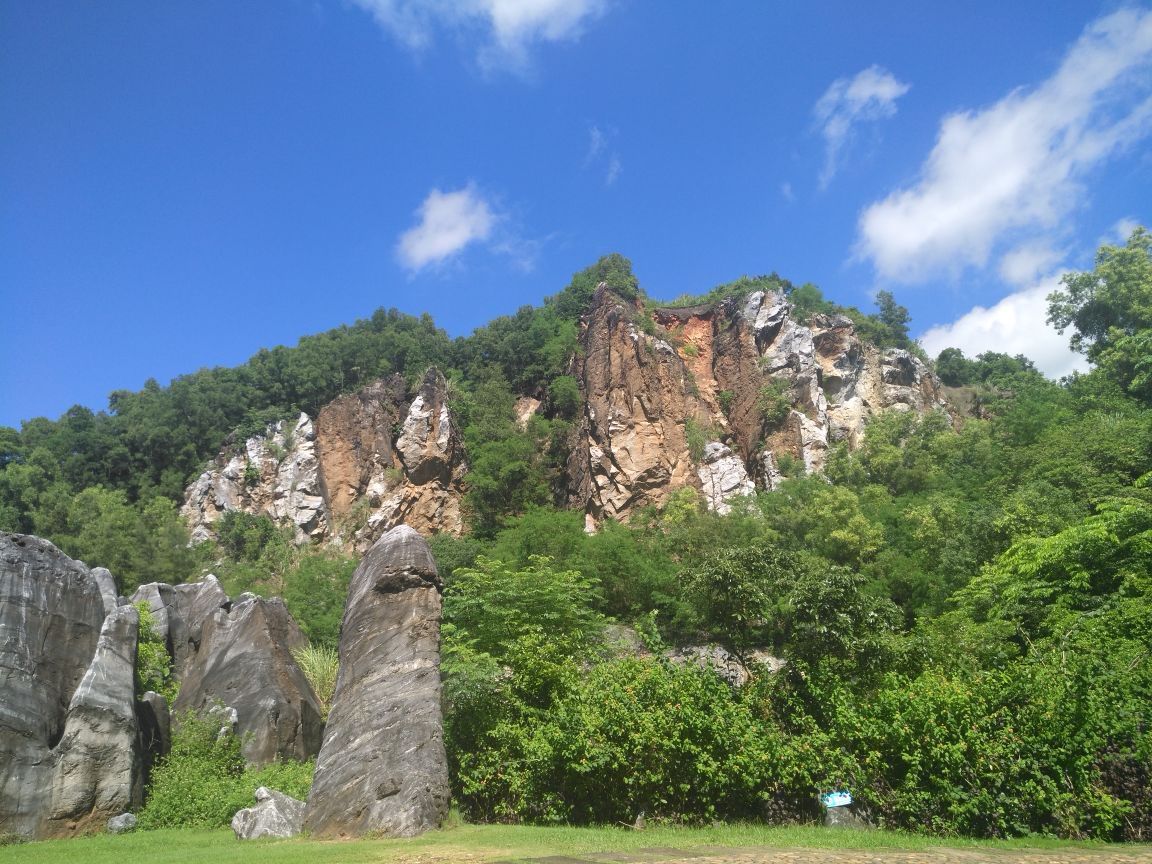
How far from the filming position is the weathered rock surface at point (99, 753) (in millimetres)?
14156

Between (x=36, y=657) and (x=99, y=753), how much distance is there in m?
2.36

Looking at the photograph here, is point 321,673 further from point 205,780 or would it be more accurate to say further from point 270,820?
point 270,820

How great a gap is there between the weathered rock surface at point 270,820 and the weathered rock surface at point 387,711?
1.09ft

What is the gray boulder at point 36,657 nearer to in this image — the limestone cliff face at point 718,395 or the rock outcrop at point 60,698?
the rock outcrop at point 60,698

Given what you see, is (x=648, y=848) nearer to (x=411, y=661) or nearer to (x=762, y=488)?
(x=411, y=661)

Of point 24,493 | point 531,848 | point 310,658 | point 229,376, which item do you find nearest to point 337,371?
point 229,376

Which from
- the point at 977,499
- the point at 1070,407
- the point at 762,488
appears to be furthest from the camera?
the point at 762,488

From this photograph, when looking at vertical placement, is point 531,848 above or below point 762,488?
below

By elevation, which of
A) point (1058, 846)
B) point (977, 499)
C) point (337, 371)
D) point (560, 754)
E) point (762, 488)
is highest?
point (337, 371)

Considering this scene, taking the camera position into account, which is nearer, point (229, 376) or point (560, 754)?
point (560, 754)

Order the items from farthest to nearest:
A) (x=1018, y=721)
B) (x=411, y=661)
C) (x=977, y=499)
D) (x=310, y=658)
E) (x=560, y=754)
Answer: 1. (x=977, y=499)
2. (x=310, y=658)
3. (x=411, y=661)
4. (x=560, y=754)
5. (x=1018, y=721)

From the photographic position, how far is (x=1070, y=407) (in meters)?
36.0

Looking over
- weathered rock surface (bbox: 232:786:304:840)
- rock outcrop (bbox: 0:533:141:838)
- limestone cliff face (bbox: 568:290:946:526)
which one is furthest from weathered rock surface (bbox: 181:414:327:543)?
weathered rock surface (bbox: 232:786:304:840)

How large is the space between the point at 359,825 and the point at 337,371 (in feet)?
165
